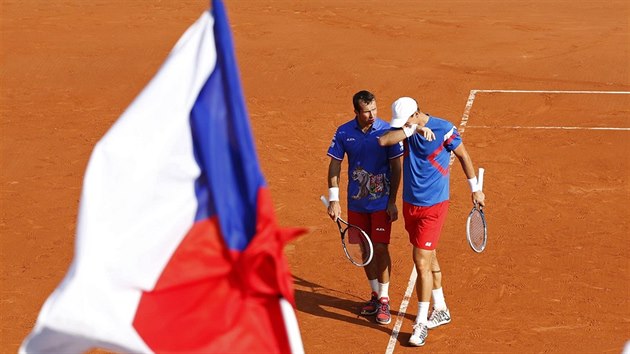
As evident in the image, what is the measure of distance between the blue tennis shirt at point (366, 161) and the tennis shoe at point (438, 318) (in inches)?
50.3

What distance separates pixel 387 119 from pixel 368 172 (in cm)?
657

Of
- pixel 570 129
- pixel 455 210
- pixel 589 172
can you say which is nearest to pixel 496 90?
pixel 570 129

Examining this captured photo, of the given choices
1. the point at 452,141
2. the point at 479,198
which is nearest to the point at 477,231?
the point at 479,198

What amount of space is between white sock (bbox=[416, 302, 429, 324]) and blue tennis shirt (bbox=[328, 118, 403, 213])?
3.31ft

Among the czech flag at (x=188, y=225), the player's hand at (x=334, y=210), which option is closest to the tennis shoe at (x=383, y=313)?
the player's hand at (x=334, y=210)

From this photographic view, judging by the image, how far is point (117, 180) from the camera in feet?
16.7

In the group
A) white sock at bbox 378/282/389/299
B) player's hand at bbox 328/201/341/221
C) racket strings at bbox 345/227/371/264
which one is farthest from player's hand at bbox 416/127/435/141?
white sock at bbox 378/282/389/299

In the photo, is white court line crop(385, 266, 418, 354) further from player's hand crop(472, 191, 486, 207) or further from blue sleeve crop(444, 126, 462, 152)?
blue sleeve crop(444, 126, 462, 152)

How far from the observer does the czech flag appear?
5062 millimetres

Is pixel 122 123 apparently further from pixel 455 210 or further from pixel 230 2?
pixel 230 2

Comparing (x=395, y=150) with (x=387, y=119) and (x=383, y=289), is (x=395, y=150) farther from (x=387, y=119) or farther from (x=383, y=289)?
(x=387, y=119)

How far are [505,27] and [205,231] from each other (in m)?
16.4

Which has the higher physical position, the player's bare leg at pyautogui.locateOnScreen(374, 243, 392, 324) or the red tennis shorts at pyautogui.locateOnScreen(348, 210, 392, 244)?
the red tennis shorts at pyautogui.locateOnScreen(348, 210, 392, 244)

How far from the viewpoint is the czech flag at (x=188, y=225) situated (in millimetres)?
5062
